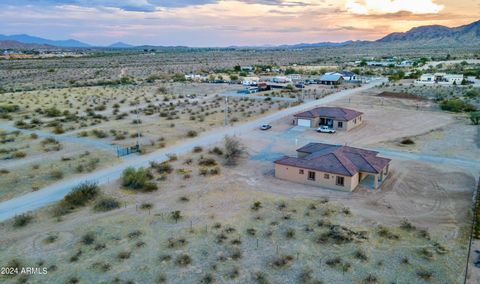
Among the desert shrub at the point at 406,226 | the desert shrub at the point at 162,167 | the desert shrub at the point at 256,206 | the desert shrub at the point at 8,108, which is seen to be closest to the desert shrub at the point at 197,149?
the desert shrub at the point at 162,167

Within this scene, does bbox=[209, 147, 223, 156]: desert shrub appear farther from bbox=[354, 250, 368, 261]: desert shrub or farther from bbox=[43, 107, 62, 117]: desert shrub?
bbox=[43, 107, 62, 117]: desert shrub

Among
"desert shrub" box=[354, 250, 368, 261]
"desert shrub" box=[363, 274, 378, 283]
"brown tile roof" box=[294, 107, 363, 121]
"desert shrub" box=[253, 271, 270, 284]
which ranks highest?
"brown tile roof" box=[294, 107, 363, 121]

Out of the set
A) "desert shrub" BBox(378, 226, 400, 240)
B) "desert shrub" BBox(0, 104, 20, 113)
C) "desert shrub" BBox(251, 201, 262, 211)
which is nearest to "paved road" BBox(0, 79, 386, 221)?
"desert shrub" BBox(251, 201, 262, 211)

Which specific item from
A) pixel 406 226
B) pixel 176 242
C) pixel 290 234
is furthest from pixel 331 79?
pixel 176 242

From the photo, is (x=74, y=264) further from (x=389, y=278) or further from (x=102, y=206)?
(x=389, y=278)

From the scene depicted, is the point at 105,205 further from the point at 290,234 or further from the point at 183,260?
the point at 290,234

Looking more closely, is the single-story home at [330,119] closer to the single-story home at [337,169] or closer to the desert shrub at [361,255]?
the single-story home at [337,169]
